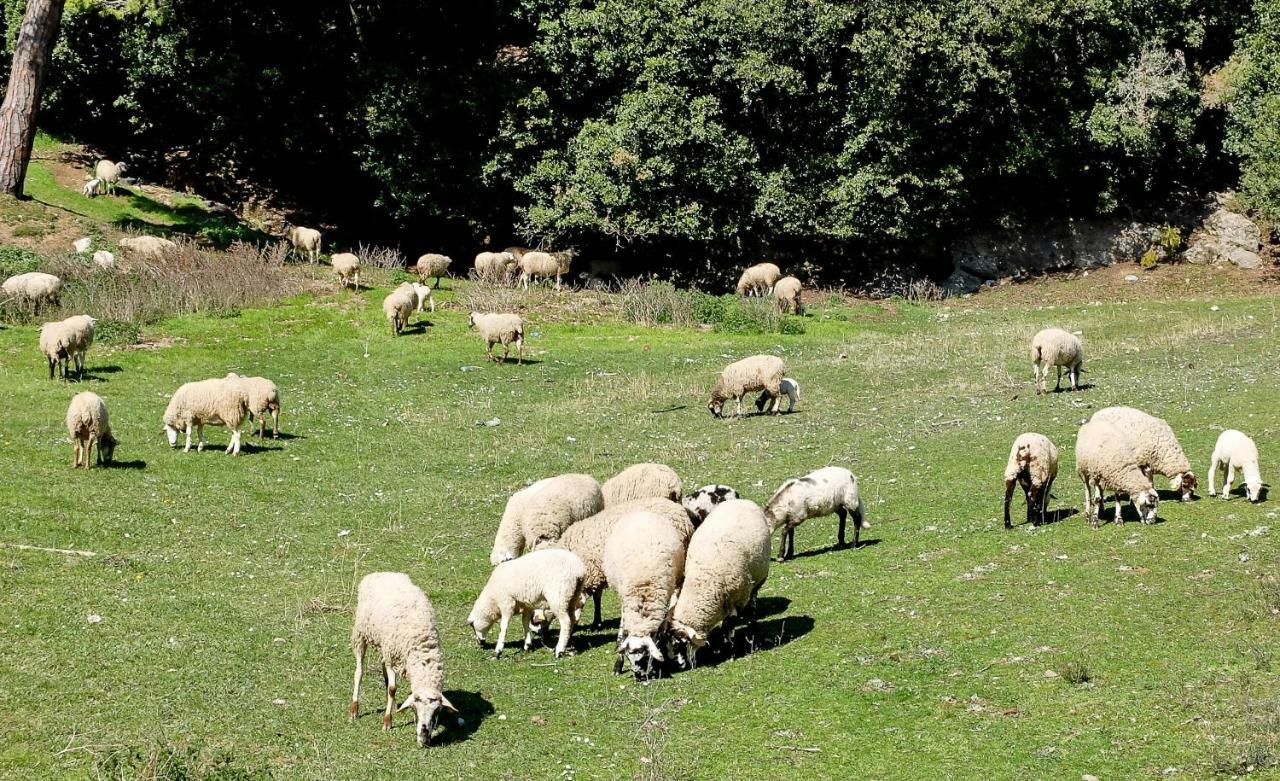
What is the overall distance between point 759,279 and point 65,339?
23361 mm

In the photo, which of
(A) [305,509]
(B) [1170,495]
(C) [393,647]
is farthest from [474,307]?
(C) [393,647]

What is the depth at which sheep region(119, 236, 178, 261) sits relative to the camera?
38.8m

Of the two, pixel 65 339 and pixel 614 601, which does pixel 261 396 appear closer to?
pixel 65 339

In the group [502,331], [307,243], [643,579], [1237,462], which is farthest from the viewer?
[307,243]

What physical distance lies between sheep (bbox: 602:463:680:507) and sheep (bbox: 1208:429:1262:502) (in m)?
7.28

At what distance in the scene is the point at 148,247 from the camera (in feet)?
129

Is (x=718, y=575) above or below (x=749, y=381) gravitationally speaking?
below

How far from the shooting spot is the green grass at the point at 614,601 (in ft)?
36.1

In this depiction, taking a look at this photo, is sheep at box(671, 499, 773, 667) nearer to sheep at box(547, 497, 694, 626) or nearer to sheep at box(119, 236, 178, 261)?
sheep at box(547, 497, 694, 626)

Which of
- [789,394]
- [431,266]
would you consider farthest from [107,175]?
[789,394]

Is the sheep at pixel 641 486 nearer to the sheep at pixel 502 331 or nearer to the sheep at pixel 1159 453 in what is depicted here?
the sheep at pixel 1159 453

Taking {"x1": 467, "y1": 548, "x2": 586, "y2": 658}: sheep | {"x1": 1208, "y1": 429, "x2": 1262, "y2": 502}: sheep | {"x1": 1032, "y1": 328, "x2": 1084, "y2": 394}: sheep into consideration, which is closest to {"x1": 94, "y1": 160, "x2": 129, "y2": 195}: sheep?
{"x1": 1032, "y1": 328, "x2": 1084, "y2": 394}: sheep

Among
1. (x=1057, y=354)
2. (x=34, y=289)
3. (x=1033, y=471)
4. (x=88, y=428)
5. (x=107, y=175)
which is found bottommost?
(x=88, y=428)

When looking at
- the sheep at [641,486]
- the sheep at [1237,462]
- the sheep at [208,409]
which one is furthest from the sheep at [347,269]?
the sheep at [1237,462]
